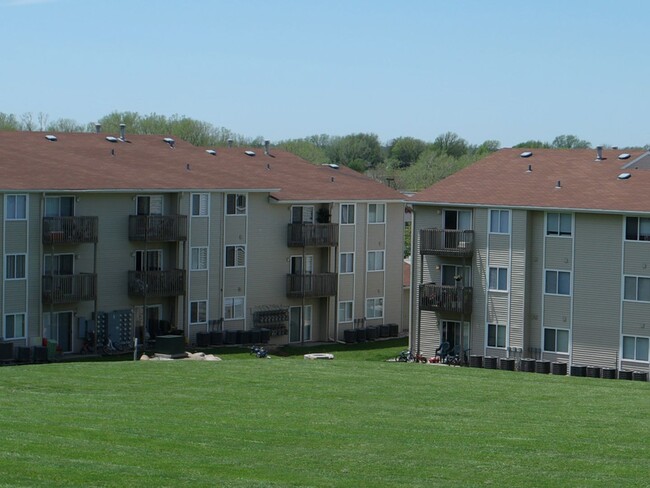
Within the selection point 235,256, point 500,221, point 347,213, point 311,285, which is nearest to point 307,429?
point 500,221

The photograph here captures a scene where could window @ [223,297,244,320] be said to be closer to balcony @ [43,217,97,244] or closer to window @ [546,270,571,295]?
balcony @ [43,217,97,244]

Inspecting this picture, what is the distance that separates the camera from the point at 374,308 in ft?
213

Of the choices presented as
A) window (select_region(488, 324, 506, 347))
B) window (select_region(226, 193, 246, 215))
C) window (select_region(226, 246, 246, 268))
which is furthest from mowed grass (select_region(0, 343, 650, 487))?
window (select_region(226, 193, 246, 215))

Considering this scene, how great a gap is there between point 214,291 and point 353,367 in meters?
14.3

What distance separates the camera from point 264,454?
23.0 m

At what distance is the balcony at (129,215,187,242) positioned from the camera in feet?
179

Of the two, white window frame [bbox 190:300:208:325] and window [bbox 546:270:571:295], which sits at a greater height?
window [bbox 546:270:571:295]

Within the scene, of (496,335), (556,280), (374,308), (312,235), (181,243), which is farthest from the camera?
(374,308)

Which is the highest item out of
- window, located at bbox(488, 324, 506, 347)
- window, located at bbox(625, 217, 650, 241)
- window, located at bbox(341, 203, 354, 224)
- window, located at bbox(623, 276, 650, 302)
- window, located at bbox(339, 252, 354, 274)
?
window, located at bbox(341, 203, 354, 224)

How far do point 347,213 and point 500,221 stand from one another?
35.4 ft

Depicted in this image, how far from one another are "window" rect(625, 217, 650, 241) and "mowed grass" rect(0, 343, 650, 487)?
10.1 m

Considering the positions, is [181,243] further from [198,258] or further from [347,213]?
[347,213]

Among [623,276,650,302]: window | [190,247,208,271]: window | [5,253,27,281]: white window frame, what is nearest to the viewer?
[5,253,27,281]: white window frame

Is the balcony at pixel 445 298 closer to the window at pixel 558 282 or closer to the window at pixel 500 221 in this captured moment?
the window at pixel 500 221
